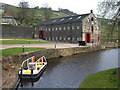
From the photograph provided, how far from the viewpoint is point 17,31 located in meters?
55.3

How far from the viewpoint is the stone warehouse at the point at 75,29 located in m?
44.1

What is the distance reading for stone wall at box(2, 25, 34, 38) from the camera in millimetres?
52375

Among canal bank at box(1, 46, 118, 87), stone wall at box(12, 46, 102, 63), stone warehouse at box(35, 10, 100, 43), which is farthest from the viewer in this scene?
stone warehouse at box(35, 10, 100, 43)

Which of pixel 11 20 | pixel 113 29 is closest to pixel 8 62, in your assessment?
pixel 113 29

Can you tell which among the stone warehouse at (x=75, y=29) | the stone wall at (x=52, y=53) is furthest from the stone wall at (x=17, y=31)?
the stone wall at (x=52, y=53)

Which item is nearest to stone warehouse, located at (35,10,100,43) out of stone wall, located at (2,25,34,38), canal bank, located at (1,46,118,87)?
canal bank, located at (1,46,118,87)

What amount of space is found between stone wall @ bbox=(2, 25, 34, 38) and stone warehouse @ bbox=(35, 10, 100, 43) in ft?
33.1

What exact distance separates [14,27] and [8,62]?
132ft

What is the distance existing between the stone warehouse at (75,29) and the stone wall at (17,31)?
10.1m

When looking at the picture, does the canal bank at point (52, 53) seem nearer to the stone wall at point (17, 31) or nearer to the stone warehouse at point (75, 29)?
the stone warehouse at point (75, 29)

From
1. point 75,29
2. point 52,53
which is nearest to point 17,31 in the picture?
point 75,29

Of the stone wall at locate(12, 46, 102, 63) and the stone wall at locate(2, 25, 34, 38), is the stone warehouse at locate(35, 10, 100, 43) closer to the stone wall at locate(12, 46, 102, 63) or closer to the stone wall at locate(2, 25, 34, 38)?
the stone wall at locate(12, 46, 102, 63)

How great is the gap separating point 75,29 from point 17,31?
1009 inches

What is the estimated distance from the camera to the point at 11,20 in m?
66.0
